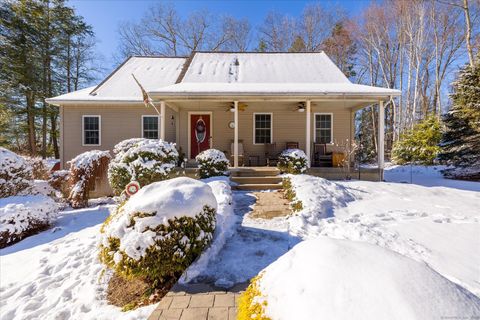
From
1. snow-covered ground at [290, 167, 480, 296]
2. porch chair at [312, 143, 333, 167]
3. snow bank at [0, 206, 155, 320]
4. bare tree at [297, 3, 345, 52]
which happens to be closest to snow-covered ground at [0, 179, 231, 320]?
snow bank at [0, 206, 155, 320]

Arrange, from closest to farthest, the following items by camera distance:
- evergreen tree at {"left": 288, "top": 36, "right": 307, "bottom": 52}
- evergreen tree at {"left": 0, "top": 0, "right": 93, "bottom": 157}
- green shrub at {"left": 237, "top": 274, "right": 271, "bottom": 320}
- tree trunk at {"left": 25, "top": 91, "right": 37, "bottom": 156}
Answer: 1. green shrub at {"left": 237, "top": 274, "right": 271, "bottom": 320}
2. evergreen tree at {"left": 0, "top": 0, "right": 93, "bottom": 157}
3. tree trunk at {"left": 25, "top": 91, "right": 37, "bottom": 156}
4. evergreen tree at {"left": 288, "top": 36, "right": 307, "bottom": 52}

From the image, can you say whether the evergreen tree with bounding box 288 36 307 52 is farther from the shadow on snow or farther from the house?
the shadow on snow

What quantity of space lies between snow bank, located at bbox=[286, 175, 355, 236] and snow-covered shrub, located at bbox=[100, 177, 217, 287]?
6.14 ft

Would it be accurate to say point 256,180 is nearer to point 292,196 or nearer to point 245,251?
point 292,196

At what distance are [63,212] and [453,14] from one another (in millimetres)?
23397

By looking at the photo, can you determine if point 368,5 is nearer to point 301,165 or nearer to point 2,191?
point 301,165

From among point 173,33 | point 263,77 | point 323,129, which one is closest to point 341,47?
point 323,129

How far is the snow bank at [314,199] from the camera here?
14.2ft

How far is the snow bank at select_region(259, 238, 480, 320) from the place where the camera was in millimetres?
1135

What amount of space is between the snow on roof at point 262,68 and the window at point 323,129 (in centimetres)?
153

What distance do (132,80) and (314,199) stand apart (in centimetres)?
1040

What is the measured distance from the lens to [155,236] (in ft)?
8.68

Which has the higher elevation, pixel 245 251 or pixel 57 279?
pixel 245 251

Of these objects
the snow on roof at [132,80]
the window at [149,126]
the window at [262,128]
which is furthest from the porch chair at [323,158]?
the snow on roof at [132,80]
